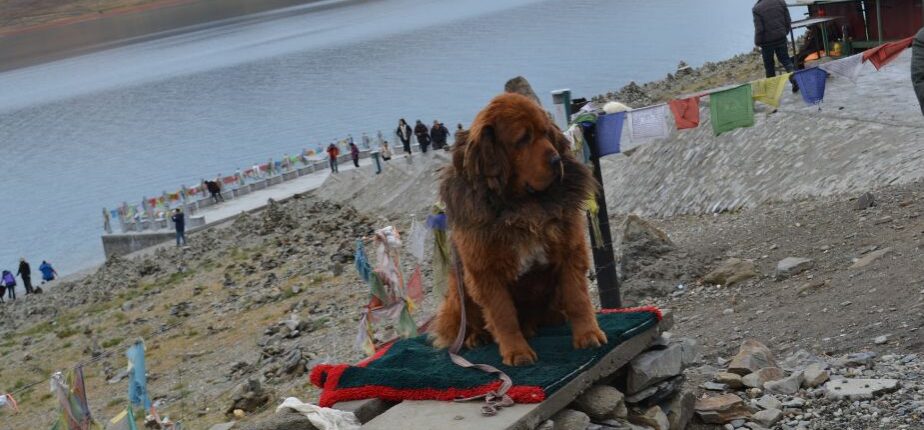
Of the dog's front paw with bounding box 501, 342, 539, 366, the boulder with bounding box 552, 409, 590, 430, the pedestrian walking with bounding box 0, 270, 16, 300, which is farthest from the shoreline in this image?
the boulder with bounding box 552, 409, 590, 430

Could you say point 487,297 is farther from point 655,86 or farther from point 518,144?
point 655,86

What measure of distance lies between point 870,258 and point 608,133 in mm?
2831

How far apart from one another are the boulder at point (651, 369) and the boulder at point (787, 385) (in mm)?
1047

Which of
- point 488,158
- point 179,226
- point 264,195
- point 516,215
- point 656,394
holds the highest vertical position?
point 488,158

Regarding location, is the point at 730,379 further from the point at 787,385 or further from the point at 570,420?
the point at 570,420

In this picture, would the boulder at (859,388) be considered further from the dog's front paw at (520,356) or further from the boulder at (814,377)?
the dog's front paw at (520,356)

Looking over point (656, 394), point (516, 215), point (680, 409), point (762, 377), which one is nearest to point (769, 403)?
point (762, 377)

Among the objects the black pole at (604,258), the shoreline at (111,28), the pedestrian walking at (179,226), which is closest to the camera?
the black pole at (604,258)

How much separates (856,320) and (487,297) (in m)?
3.99

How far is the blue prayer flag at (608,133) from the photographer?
9.97m

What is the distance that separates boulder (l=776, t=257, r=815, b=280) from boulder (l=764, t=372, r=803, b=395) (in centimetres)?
410

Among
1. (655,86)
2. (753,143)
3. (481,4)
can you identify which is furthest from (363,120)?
(481,4)

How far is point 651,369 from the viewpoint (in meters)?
6.63

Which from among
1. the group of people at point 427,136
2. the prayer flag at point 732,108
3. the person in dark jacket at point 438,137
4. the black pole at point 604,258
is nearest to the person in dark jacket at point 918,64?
the black pole at point 604,258
